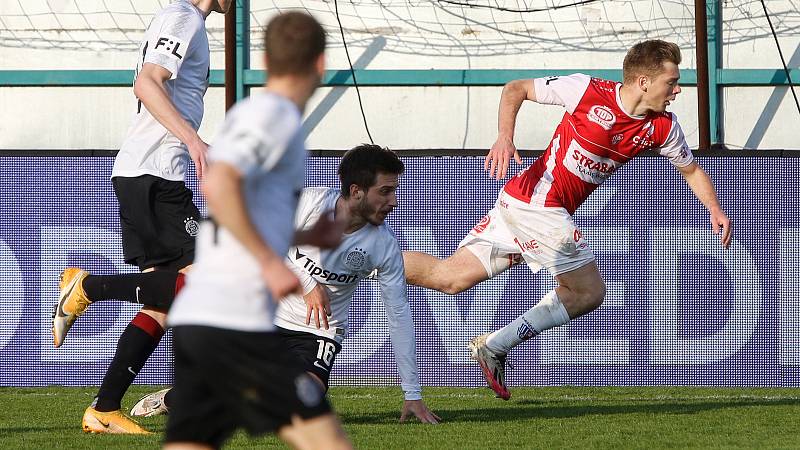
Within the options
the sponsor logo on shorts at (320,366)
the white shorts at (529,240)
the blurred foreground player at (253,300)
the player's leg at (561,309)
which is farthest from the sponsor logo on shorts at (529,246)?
the blurred foreground player at (253,300)

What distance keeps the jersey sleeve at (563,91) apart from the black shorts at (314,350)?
193cm

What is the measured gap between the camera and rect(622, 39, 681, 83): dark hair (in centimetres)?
637

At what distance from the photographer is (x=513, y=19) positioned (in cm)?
1048

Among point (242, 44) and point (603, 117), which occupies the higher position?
point (242, 44)

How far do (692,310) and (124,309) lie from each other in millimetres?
3665

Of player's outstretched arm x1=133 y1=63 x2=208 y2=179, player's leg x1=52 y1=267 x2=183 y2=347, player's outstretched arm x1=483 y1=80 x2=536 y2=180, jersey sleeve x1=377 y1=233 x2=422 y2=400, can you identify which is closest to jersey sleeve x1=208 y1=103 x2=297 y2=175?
player's outstretched arm x1=133 y1=63 x2=208 y2=179

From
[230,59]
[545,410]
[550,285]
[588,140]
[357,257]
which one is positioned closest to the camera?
[357,257]

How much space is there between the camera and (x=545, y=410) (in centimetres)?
646

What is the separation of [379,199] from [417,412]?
3.28 ft

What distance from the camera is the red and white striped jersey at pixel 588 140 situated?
6.52m

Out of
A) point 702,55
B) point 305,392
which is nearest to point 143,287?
point 305,392

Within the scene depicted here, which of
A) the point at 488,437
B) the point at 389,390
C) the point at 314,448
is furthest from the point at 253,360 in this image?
the point at 389,390

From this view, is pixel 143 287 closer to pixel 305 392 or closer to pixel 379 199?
pixel 379 199

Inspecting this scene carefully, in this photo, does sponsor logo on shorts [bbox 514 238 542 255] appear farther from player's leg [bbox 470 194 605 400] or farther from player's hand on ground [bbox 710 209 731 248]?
player's hand on ground [bbox 710 209 731 248]
